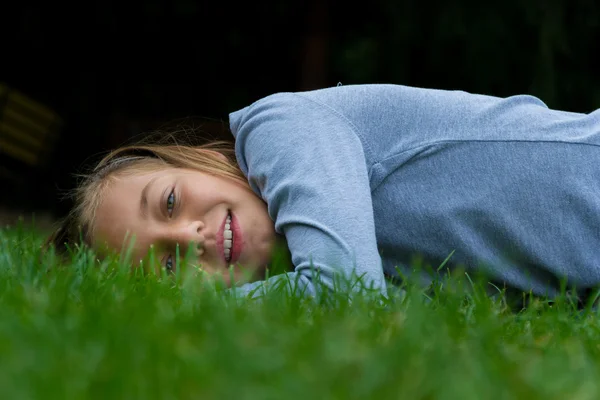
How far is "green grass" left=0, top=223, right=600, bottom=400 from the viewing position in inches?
41.3

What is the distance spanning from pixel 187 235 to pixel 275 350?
3.74 ft

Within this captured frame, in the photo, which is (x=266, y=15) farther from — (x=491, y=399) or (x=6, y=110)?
(x=491, y=399)

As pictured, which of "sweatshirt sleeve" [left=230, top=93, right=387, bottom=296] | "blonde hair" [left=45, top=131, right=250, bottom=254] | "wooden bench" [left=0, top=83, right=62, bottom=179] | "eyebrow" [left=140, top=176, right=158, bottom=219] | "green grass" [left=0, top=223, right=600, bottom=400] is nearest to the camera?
"green grass" [left=0, top=223, right=600, bottom=400]

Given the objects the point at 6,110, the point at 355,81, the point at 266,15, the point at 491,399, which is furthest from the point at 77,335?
the point at 6,110

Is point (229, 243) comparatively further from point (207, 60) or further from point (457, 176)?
point (207, 60)

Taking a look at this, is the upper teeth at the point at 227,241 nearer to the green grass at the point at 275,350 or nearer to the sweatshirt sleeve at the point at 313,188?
the sweatshirt sleeve at the point at 313,188

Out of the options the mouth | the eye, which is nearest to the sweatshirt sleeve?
the mouth

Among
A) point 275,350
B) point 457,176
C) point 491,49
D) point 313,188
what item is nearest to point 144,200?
point 313,188

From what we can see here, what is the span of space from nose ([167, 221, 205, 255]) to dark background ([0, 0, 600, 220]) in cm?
434

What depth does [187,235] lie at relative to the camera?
7.57 ft

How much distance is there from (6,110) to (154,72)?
1409 millimetres

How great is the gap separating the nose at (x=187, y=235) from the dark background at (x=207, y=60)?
14.2ft

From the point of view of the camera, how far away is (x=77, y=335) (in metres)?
1.26

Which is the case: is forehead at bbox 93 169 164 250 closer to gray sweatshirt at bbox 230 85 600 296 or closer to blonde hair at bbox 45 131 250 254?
blonde hair at bbox 45 131 250 254
